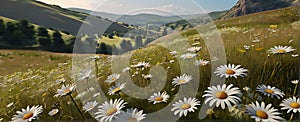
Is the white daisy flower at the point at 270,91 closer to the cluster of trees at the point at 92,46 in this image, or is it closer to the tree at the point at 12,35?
the cluster of trees at the point at 92,46

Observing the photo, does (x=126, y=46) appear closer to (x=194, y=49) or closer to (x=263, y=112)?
(x=194, y=49)

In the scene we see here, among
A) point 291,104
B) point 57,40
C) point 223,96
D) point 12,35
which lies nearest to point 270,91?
point 291,104

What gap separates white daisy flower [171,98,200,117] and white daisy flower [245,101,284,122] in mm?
238

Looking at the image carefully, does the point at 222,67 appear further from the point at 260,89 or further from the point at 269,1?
the point at 269,1

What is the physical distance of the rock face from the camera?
2059 millimetres

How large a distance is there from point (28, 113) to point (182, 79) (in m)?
0.90

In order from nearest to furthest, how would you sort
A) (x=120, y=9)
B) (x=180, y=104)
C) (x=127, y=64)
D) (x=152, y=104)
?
(x=180, y=104)
(x=152, y=104)
(x=127, y=64)
(x=120, y=9)

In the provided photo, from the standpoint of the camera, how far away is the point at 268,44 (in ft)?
5.38

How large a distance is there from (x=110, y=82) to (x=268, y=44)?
41.1 inches

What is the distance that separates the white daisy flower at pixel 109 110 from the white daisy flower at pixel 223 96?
43 centimetres

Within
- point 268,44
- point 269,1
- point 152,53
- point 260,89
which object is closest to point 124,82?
point 152,53

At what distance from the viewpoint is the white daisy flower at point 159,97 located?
4.44 ft

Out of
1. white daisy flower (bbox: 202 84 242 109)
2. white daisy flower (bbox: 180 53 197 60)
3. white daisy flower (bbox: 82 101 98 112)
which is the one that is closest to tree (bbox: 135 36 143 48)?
white daisy flower (bbox: 180 53 197 60)

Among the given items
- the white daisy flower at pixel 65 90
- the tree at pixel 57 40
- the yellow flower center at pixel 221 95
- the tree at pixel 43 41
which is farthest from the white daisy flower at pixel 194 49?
the tree at pixel 43 41
